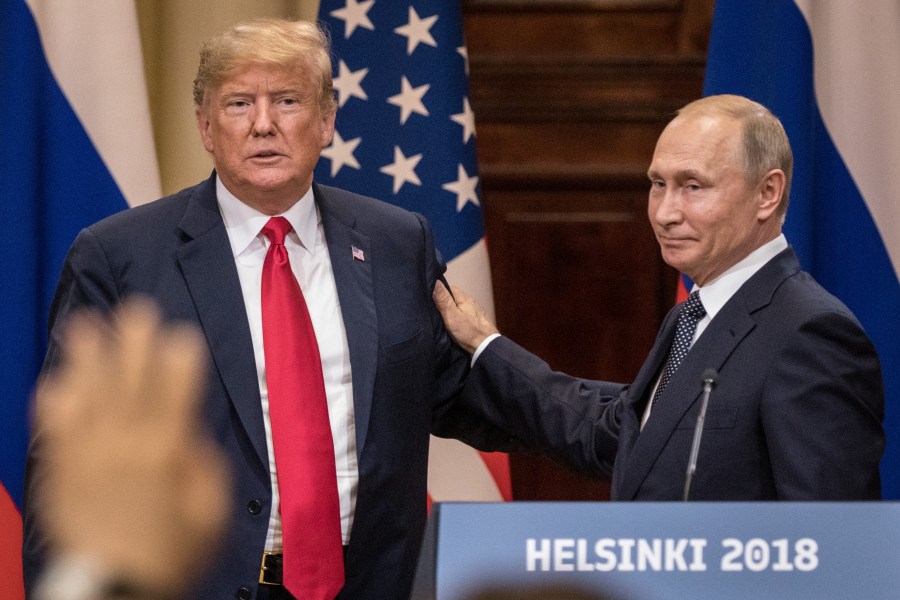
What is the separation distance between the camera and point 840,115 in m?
2.82

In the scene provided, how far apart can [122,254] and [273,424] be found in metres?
0.38

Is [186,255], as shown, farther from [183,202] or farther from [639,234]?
[639,234]

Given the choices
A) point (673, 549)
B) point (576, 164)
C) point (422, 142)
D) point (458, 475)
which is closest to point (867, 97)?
point (576, 164)

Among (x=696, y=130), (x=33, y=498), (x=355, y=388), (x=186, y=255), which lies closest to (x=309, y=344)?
(x=355, y=388)

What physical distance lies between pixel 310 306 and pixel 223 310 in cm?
16

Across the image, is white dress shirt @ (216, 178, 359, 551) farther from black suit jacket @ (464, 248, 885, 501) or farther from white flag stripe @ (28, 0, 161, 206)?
white flag stripe @ (28, 0, 161, 206)

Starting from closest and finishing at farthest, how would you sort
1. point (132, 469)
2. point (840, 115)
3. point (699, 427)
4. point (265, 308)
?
point (132, 469) → point (699, 427) → point (265, 308) → point (840, 115)

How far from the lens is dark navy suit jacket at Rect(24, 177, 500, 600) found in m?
1.95

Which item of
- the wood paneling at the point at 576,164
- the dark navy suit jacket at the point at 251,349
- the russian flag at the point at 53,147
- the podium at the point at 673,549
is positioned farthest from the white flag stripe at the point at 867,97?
the podium at the point at 673,549

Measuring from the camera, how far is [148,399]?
810 mm

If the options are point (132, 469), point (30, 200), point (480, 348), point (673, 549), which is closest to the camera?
point (132, 469)

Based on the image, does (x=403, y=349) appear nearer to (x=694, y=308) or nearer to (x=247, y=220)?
(x=247, y=220)

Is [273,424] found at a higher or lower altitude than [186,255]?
lower

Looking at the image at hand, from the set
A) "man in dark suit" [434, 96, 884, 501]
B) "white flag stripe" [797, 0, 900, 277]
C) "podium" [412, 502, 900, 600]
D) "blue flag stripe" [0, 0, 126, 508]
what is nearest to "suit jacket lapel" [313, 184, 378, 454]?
"man in dark suit" [434, 96, 884, 501]
